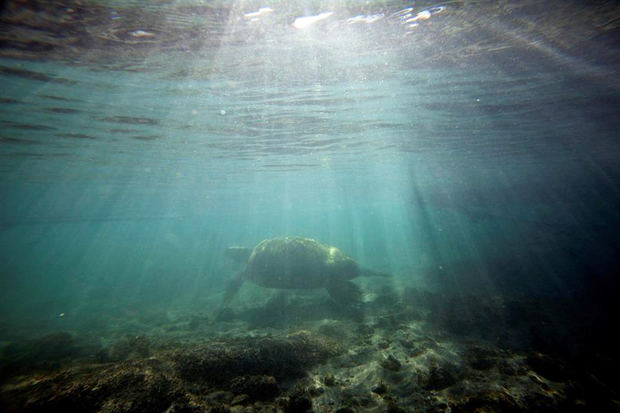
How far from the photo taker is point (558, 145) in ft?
73.6

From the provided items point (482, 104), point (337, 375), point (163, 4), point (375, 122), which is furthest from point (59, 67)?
point (482, 104)

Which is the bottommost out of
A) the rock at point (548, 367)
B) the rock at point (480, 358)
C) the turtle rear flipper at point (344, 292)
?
the turtle rear flipper at point (344, 292)

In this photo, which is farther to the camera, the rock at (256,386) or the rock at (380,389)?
the rock at (380,389)

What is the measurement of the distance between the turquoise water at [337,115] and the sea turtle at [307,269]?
5.09m

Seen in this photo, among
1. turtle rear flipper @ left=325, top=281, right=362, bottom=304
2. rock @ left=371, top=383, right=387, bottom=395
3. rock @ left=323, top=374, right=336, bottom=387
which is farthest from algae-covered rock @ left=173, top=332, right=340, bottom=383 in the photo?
turtle rear flipper @ left=325, top=281, right=362, bottom=304

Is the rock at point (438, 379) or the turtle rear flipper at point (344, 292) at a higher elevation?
the rock at point (438, 379)

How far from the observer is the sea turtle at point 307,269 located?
12.6 m

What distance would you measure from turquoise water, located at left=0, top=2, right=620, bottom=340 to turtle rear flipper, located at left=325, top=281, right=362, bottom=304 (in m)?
4.77

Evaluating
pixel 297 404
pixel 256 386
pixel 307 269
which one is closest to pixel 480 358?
pixel 297 404

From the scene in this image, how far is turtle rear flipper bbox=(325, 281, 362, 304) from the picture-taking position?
1238cm

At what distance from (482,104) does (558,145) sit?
14.7 m

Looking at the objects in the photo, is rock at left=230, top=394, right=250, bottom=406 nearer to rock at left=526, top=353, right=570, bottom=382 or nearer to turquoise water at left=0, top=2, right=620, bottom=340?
rock at left=526, top=353, right=570, bottom=382

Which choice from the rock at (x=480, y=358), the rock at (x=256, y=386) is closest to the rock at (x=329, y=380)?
the rock at (x=256, y=386)

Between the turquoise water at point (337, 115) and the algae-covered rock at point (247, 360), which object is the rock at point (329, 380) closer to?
the algae-covered rock at point (247, 360)
